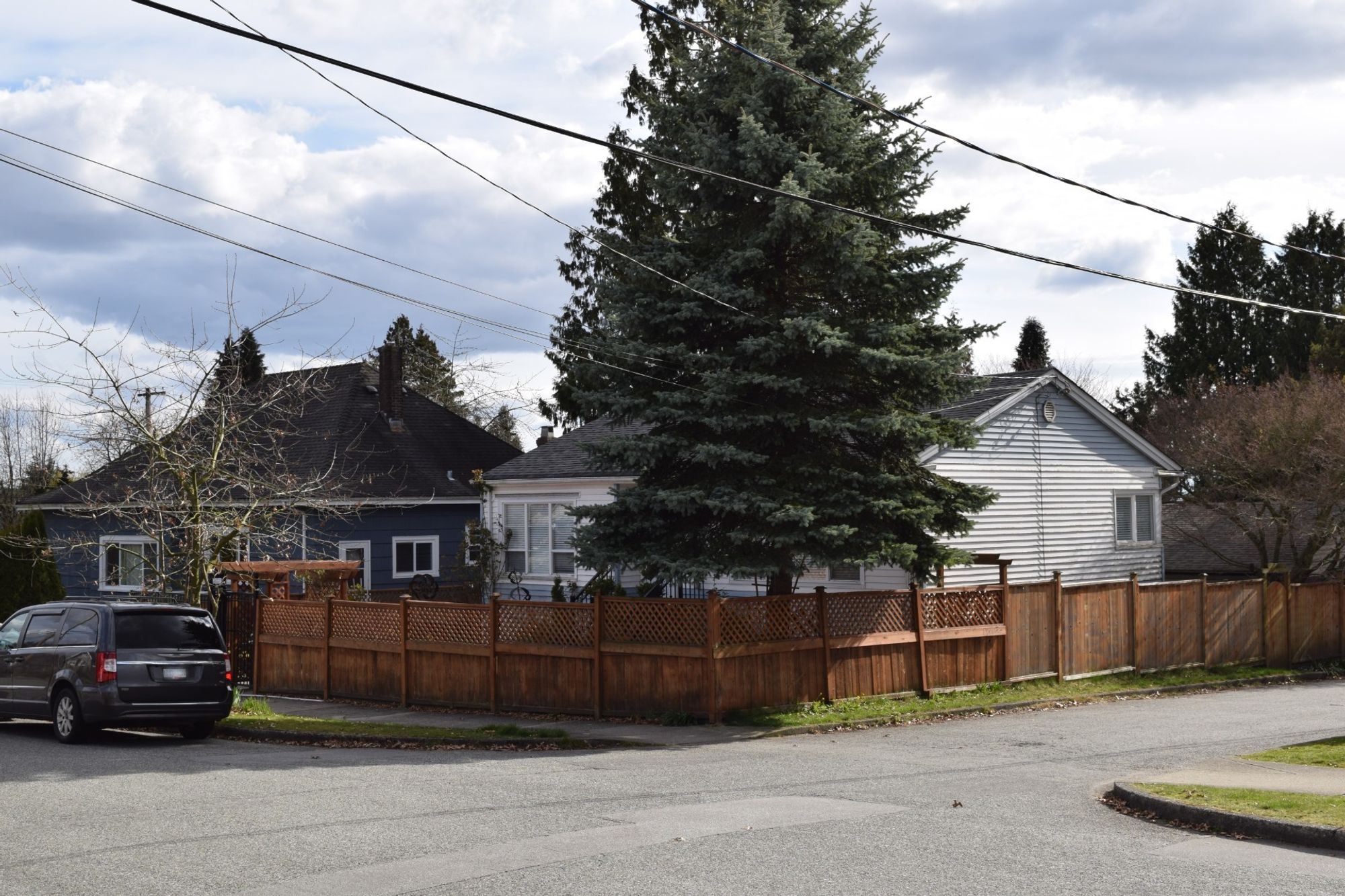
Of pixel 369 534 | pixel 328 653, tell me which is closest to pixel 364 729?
pixel 328 653

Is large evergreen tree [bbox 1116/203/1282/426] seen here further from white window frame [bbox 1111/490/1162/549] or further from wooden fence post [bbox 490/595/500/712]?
wooden fence post [bbox 490/595/500/712]

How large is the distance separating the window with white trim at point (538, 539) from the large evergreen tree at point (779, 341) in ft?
38.4

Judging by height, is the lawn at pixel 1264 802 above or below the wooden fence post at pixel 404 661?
below

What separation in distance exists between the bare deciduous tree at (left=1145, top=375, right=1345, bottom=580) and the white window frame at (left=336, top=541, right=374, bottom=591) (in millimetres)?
21743

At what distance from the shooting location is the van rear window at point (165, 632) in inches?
634

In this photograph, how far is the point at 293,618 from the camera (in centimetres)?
2147

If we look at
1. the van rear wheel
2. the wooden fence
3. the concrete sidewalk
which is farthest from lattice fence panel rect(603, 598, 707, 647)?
the van rear wheel

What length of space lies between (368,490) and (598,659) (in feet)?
57.0

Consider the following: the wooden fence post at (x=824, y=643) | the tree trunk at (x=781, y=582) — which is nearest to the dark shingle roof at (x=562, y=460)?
the tree trunk at (x=781, y=582)

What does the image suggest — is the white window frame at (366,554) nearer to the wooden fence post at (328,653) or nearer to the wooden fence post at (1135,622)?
the wooden fence post at (328,653)

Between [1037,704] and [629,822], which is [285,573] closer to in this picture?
[1037,704]

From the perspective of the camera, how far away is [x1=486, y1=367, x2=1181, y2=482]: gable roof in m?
26.3

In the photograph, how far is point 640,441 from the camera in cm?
1780

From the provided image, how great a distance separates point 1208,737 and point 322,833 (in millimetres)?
11117
